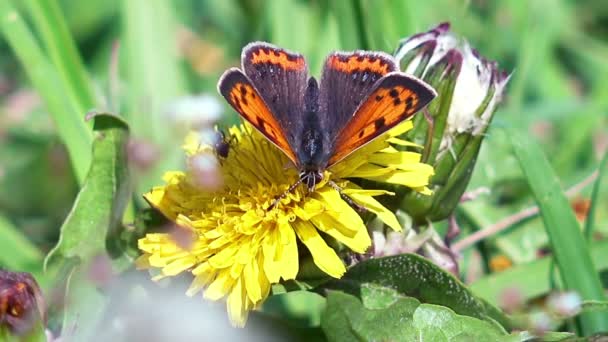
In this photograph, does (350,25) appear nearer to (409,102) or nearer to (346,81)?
(346,81)

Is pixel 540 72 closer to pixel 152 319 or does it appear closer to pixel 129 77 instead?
pixel 129 77

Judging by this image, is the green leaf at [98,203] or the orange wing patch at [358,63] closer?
the orange wing patch at [358,63]

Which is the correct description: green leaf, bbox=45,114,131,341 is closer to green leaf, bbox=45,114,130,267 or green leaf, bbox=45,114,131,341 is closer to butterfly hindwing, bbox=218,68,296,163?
green leaf, bbox=45,114,130,267

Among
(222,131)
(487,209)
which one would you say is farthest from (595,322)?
(222,131)

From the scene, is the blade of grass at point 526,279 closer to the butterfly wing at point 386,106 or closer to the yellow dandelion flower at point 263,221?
the yellow dandelion flower at point 263,221

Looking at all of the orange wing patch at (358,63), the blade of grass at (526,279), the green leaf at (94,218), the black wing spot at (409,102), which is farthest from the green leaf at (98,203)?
the blade of grass at (526,279)
